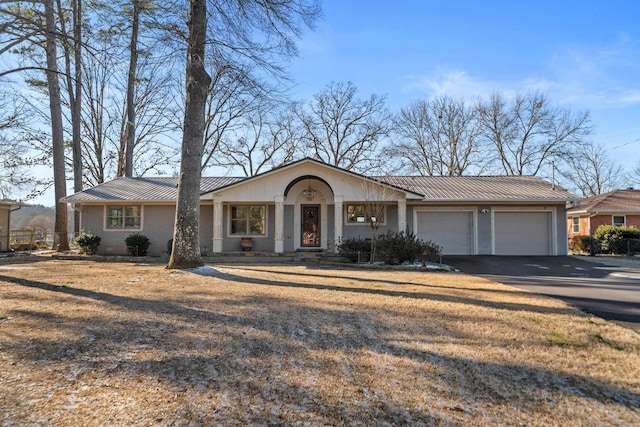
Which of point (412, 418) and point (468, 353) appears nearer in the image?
point (412, 418)

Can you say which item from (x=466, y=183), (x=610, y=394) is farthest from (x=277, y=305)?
(x=466, y=183)

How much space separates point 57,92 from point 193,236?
41.3 ft

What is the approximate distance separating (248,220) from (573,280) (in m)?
11.8

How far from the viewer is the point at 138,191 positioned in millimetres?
17203

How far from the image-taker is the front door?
16.3m

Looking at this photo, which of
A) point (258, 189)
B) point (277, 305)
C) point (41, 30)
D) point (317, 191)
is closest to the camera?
point (277, 305)

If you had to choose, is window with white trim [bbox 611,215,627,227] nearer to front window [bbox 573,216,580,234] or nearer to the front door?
front window [bbox 573,216,580,234]

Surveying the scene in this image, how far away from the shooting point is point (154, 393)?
2975mm

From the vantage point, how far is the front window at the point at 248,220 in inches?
650

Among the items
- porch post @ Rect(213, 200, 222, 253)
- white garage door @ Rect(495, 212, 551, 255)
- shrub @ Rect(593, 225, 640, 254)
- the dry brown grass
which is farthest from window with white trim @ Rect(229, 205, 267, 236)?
shrub @ Rect(593, 225, 640, 254)

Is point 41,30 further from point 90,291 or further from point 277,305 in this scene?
point 277,305

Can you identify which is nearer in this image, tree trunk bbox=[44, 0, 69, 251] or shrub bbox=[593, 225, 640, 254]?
tree trunk bbox=[44, 0, 69, 251]

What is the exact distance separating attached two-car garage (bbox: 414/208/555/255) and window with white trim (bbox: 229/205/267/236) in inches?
261

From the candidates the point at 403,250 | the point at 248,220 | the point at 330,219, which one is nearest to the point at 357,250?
the point at 403,250
